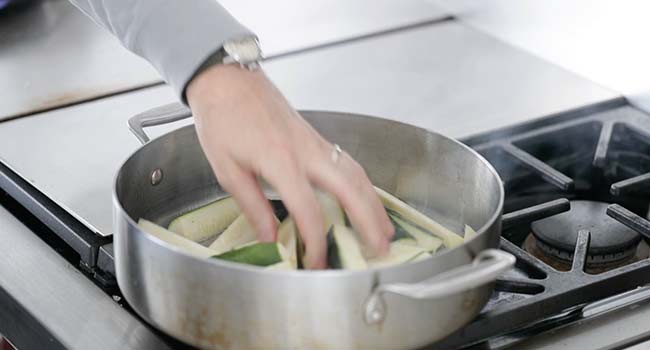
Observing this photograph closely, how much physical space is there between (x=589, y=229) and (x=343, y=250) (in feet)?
1.14

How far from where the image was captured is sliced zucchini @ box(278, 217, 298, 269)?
0.86m

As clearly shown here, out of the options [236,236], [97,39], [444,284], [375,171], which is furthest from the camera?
[97,39]

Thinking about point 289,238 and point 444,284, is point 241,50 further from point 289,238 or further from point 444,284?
point 444,284

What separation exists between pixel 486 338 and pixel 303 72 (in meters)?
0.58

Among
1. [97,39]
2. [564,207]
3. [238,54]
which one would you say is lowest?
[97,39]

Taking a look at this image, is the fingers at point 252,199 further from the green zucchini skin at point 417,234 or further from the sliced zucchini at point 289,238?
the green zucchini skin at point 417,234

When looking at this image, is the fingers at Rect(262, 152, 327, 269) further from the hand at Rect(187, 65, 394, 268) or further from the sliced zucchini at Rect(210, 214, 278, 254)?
the sliced zucchini at Rect(210, 214, 278, 254)

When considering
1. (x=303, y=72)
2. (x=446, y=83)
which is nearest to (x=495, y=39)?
(x=446, y=83)

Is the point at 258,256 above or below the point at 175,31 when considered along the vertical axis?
below

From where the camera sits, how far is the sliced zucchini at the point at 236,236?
0.92 metres

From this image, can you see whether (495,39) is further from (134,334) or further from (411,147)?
(134,334)

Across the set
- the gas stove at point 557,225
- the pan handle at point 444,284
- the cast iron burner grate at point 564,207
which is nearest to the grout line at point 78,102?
the gas stove at point 557,225

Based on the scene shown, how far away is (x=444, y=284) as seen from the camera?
0.72m

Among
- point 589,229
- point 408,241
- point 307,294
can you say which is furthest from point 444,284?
point 589,229
